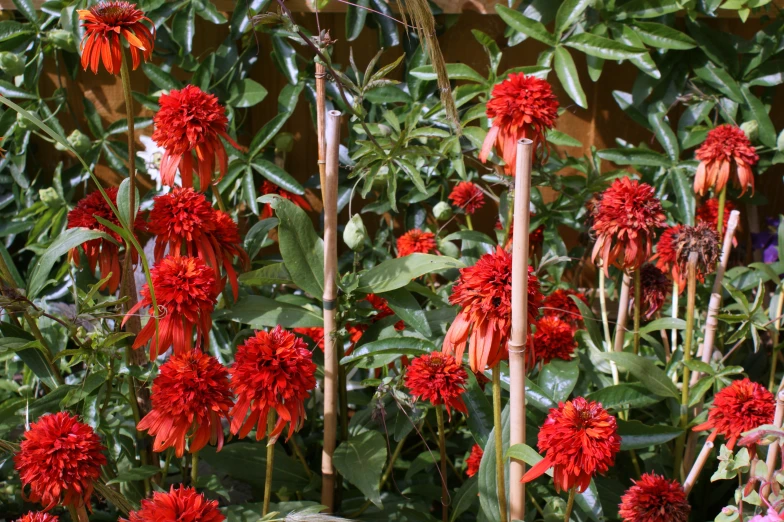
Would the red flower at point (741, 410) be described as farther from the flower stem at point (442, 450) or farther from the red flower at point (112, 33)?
the red flower at point (112, 33)

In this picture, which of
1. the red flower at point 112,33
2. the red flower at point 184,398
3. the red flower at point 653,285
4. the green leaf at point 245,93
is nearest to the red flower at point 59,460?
the red flower at point 184,398

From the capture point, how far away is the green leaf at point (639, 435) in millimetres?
1078

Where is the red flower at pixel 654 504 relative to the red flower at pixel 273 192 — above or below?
below

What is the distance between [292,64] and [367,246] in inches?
16.1

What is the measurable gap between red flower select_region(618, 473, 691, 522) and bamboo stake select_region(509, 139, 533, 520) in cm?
14

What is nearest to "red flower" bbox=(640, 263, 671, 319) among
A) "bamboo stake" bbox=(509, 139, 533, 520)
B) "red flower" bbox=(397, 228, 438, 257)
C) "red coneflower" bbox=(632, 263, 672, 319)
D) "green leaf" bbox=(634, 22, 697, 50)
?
"red coneflower" bbox=(632, 263, 672, 319)

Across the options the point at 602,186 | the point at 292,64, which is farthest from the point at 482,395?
the point at 292,64

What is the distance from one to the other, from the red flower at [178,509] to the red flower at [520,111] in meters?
0.63

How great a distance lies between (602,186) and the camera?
155 cm

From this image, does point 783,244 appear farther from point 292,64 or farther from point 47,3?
point 47,3

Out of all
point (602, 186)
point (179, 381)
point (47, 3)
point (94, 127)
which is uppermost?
point (47, 3)

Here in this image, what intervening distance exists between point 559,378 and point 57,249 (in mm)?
681

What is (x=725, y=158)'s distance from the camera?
131 centimetres

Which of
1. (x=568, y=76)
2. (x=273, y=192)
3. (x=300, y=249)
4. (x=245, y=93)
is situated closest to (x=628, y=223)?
(x=300, y=249)
